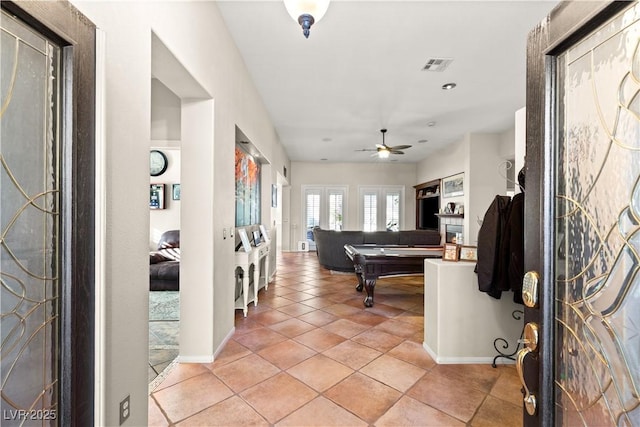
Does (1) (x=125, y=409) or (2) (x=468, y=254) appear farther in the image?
(2) (x=468, y=254)

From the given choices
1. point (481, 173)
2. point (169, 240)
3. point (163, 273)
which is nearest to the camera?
point (163, 273)

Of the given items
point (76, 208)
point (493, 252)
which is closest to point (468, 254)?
point (493, 252)

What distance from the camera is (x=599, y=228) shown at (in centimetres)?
69

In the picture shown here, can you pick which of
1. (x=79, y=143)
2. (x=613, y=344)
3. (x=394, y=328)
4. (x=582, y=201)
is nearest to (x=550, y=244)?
(x=582, y=201)

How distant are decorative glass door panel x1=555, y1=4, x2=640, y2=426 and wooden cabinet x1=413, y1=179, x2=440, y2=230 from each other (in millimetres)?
7603

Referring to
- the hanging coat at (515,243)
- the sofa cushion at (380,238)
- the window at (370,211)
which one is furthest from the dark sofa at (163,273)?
the window at (370,211)

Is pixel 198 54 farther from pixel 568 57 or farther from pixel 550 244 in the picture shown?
pixel 550 244

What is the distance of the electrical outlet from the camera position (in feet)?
4.21

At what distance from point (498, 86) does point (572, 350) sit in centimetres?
424

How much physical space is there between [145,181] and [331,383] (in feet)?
6.06

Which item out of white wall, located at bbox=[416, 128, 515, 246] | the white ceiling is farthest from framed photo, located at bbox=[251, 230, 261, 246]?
white wall, located at bbox=[416, 128, 515, 246]

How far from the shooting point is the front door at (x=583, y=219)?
2.03 ft

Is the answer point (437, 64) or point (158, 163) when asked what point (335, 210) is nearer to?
point (158, 163)

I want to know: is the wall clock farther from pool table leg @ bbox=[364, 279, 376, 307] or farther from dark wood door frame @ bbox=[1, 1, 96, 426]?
dark wood door frame @ bbox=[1, 1, 96, 426]
